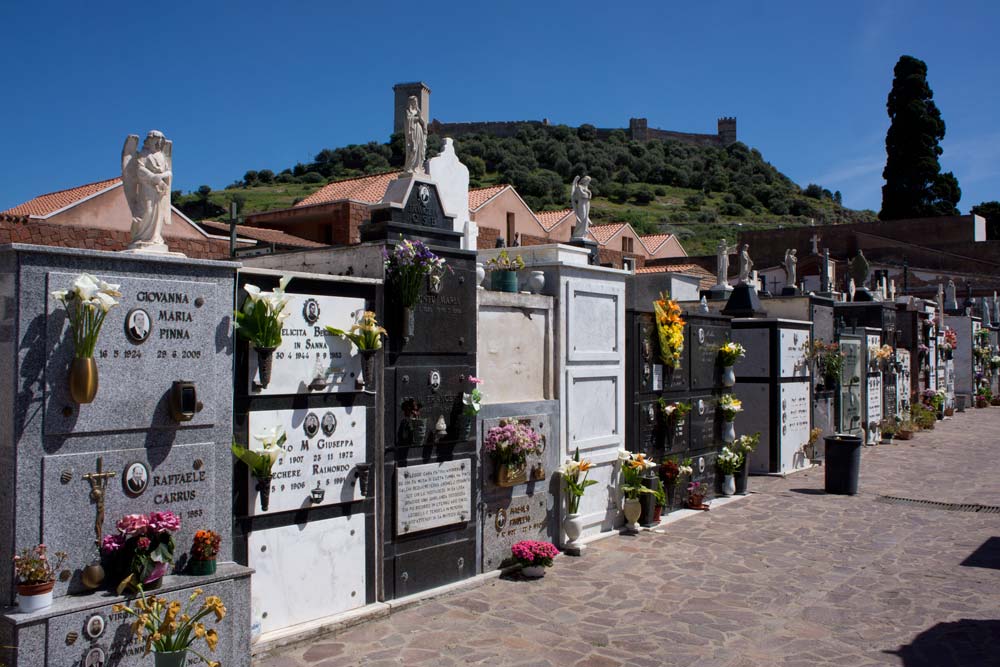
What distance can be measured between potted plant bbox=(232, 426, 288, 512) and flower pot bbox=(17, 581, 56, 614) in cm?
165

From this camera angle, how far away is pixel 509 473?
8.62 meters

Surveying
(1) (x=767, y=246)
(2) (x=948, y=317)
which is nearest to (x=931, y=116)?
(1) (x=767, y=246)

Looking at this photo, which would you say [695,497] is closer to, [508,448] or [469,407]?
[508,448]

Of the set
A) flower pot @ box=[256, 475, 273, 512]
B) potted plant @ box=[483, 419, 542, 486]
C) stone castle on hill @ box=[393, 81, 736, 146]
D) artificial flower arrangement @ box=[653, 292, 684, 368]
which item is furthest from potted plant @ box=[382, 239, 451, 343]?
stone castle on hill @ box=[393, 81, 736, 146]

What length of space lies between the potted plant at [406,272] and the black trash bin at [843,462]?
875 centimetres

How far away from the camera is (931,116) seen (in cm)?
5831

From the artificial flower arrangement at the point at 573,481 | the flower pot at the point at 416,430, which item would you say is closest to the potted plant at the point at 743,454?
the artificial flower arrangement at the point at 573,481

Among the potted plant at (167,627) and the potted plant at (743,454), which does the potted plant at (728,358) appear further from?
the potted plant at (167,627)

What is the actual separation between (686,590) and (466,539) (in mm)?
2332

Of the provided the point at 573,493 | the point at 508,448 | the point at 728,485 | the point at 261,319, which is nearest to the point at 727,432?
the point at 728,485

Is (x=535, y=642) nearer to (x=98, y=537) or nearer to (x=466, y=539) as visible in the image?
(x=466, y=539)

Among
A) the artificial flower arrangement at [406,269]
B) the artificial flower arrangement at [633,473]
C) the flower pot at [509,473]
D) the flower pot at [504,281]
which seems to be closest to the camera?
the artificial flower arrangement at [406,269]

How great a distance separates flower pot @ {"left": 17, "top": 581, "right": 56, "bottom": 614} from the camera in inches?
188

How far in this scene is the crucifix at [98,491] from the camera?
17.2 feet
